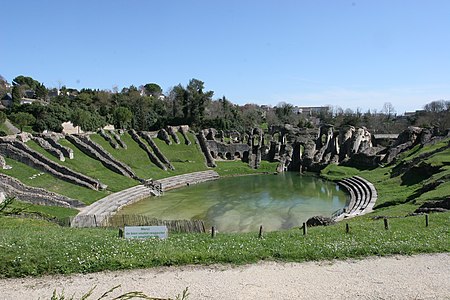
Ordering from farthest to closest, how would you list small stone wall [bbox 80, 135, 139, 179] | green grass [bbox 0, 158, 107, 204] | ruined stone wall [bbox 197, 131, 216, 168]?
Result: ruined stone wall [bbox 197, 131, 216, 168], small stone wall [bbox 80, 135, 139, 179], green grass [bbox 0, 158, 107, 204]

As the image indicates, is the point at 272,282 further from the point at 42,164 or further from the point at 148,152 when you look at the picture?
the point at 148,152

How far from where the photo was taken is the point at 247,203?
40.3 m

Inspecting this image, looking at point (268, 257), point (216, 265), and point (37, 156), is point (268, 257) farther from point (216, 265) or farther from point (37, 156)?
point (37, 156)

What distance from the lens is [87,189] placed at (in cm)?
3931

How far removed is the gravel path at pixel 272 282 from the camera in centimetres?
1073

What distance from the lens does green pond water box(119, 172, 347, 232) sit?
1293 inches

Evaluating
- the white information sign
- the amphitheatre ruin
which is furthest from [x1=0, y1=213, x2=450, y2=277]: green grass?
the amphitheatre ruin

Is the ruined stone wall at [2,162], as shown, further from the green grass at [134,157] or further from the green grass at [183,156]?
the green grass at [183,156]

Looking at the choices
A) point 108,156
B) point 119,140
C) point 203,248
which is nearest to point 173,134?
point 119,140

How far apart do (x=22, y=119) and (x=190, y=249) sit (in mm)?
60181

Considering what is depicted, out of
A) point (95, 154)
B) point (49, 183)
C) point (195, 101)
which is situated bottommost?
point (49, 183)

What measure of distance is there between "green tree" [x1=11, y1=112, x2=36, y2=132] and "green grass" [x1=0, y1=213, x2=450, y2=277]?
55.0m

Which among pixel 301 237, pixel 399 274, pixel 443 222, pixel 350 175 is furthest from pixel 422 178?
pixel 399 274

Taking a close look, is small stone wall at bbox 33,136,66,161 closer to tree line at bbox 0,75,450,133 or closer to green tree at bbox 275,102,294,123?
tree line at bbox 0,75,450,133
